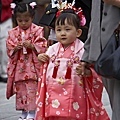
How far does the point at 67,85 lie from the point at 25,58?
1.47 meters

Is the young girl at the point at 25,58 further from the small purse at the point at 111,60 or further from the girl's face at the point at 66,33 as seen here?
the small purse at the point at 111,60

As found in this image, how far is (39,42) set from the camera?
6207 millimetres

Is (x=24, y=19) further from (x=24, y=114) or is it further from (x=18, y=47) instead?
(x=24, y=114)

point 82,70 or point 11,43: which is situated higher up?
point 11,43

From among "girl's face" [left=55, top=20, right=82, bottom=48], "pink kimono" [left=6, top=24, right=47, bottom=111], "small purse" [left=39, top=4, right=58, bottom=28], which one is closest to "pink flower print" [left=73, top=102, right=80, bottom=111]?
"girl's face" [left=55, top=20, right=82, bottom=48]

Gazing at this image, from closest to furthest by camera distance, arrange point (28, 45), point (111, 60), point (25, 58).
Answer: point (111, 60) < point (28, 45) < point (25, 58)

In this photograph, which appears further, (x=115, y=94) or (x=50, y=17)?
(x=50, y=17)

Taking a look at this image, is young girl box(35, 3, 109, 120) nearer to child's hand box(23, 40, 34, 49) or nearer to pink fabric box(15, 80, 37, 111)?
child's hand box(23, 40, 34, 49)

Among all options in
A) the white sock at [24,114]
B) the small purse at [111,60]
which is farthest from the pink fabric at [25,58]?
the small purse at [111,60]

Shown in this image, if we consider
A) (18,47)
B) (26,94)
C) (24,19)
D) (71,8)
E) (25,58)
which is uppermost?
(71,8)

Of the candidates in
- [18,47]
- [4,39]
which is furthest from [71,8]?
[4,39]

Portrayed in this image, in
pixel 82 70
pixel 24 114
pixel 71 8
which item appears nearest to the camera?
pixel 82 70

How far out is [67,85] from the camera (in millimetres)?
4836

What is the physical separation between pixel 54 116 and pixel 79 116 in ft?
0.77
